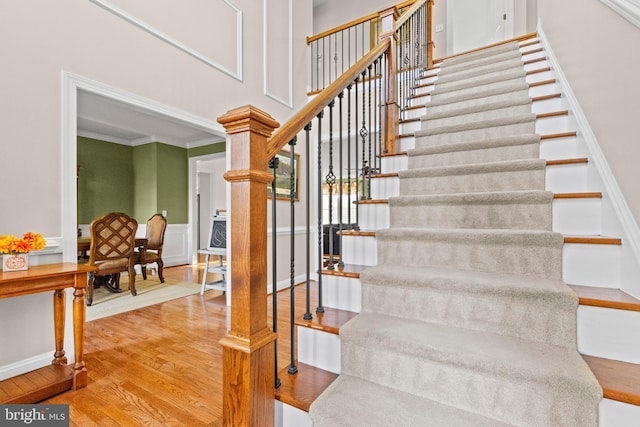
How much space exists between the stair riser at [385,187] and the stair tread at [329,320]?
0.86 meters

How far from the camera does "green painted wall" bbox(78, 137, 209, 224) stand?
17.4 feet

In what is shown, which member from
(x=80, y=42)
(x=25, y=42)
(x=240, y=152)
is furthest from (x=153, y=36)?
(x=240, y=152)

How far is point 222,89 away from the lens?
3090 mm

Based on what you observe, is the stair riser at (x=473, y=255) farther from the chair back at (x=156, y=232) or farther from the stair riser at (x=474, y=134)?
the chair back at (x=156, y=232)

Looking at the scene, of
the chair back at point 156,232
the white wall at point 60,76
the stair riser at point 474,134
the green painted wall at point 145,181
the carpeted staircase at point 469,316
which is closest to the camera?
the carpeted staircase at point 469,316

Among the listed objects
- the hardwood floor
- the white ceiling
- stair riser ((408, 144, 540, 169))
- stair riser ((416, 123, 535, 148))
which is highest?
the white ceiling

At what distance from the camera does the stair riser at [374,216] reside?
174cm

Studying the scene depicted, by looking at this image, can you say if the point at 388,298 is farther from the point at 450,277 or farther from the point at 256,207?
the point at 256,207

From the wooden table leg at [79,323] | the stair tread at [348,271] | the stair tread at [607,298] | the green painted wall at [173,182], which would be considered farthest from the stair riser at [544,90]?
the green painted wall at [173,182]

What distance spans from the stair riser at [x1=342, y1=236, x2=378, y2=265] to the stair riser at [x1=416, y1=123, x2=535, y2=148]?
3.54 feet

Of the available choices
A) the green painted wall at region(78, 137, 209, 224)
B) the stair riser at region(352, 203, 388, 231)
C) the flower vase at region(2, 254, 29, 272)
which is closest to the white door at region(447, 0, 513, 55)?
the green painted wall at region(78, 137, 209, 224)

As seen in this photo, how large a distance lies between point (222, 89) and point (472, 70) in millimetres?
2535

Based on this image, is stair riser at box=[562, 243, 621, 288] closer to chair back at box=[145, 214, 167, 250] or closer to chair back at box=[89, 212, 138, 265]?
chair back at box=[89, 212, 138, 265]

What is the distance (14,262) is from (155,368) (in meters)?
1.01
